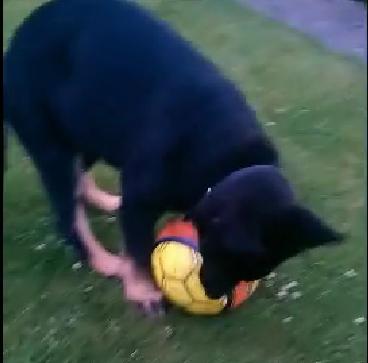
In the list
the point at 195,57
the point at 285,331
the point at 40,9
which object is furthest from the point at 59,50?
the point at 285,331

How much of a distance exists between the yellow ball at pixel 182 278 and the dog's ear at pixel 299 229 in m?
0.46

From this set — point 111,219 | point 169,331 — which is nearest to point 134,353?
point 169,331

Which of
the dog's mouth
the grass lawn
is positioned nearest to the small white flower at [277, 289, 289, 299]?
the grass lawn

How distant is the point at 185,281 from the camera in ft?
11.2

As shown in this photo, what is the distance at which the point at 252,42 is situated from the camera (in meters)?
6.61

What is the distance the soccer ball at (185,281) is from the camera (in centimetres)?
340

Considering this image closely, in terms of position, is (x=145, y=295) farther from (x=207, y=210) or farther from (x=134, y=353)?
(x=207, y=210)

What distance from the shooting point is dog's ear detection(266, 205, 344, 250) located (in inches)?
115

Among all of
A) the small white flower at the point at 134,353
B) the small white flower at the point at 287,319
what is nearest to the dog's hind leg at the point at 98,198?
the small white flower at the point at 134,353

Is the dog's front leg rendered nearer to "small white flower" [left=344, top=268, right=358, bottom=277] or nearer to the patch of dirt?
"small white flower" [left=344, top=268, right=358, bottom=277]

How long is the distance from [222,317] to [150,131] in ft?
3.11

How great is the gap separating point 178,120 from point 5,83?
864mm

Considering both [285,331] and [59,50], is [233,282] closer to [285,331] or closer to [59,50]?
[285,331]

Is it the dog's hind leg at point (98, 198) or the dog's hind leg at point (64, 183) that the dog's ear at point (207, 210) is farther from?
the dog's hind leg at point (98, 198)
